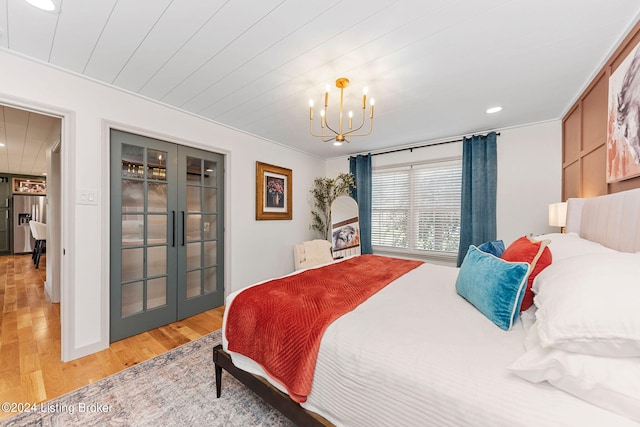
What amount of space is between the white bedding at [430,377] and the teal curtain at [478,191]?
236cm

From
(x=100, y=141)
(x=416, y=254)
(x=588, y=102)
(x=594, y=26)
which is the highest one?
(x=594, y=26)

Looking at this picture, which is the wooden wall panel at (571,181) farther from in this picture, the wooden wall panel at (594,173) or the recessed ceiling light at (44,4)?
the recessed ceiling light at (44,4)

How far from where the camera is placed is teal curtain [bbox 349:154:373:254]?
4.30 m

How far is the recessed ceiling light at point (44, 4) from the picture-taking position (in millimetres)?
1348

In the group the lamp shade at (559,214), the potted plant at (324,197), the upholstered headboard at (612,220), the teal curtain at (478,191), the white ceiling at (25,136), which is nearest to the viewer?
the upholstered headboard at (612,220)

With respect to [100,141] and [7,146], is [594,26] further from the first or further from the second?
[7,146]

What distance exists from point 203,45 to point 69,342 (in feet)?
8.58

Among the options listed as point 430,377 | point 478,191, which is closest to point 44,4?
point 430,377

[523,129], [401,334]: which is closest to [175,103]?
[401,334]

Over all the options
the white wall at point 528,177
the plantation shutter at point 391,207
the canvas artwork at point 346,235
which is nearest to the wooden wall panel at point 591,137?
the white wall at point 528,177

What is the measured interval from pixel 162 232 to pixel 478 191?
3.98 meters

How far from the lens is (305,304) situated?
1.42 meters

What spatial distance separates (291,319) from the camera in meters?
1.29

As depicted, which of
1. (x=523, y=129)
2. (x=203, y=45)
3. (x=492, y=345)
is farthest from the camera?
(x=523, y=129)
